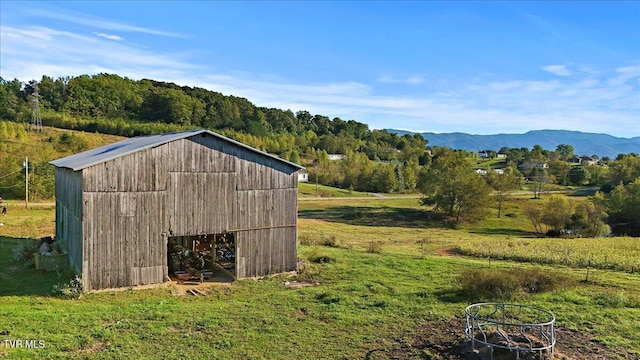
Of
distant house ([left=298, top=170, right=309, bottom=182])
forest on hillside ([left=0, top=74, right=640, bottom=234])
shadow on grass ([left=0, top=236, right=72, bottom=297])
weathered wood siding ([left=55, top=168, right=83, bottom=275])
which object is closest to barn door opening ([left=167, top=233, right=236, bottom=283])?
weathered wood siding ([left=55, top=168, right=83, bottom=275])

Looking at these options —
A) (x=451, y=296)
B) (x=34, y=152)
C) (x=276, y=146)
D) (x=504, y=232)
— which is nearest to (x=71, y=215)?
(x=451, y=296)

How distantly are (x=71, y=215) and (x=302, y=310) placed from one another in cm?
1109

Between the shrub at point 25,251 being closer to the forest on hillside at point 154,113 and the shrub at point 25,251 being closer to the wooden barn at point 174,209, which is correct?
the wooden barn at point 174,209

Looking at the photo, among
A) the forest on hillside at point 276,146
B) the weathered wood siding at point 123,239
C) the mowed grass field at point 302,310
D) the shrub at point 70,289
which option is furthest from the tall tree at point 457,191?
the shrub at point 70,289

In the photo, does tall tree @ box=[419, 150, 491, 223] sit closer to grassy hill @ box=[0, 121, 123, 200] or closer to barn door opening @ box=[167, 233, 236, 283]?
barn door opening @ box=[167, 233, 236, 283]

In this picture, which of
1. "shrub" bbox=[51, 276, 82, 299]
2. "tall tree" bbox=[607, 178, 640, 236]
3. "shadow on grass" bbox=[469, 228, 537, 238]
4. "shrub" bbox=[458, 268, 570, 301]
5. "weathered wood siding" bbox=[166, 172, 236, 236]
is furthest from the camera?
"tall tree" bbox=[607, 178, 640, 236]

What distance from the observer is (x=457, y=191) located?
58.6 metres

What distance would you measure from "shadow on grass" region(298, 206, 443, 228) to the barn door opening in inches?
1125

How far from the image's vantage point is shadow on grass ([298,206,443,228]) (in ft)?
183

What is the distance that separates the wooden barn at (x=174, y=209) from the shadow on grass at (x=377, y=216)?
31171 millimetres

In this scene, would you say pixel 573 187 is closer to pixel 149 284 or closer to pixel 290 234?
pixel 290 234

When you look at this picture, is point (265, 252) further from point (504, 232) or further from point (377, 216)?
point (504, 232)

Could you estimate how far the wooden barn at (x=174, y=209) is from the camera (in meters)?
18.4

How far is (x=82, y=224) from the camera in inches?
709
